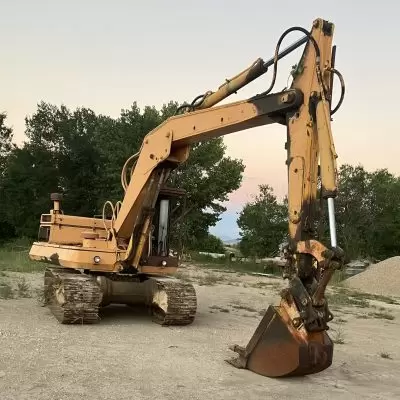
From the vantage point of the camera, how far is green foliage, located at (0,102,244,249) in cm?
3391

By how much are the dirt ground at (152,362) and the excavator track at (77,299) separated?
0.16 m

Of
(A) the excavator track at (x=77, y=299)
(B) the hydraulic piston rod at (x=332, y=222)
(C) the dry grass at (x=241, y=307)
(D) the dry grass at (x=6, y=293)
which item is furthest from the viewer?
(C) the dry grass at (x=241, y=307)

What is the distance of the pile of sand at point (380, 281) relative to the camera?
22.2m

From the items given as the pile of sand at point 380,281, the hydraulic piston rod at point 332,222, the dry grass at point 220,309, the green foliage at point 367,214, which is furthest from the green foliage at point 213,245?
the hydraulic piston rod at point 332,222

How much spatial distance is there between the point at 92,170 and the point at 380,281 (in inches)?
893

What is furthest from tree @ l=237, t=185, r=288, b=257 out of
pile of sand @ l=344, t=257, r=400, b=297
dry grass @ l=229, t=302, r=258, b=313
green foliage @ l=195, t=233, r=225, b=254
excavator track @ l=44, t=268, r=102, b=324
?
excavator track @ l=44, t=268, r=102, b=324

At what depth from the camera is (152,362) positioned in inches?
260

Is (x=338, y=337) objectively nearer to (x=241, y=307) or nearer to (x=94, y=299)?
(x=241, y=307)

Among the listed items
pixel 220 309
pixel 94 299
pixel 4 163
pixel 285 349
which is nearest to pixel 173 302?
pixel 94 299

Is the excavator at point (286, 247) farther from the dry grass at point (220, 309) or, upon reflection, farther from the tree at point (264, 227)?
the tree at point (264, 227)

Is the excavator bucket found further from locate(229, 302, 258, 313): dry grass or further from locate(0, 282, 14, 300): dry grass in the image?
locate(0, 282, 14, 300): dry grass

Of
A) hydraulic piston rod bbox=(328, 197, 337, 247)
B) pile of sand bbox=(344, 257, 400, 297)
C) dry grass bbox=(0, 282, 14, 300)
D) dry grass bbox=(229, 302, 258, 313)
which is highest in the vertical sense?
hydraulic piston rod bbox=(328, 197, 337, 247)

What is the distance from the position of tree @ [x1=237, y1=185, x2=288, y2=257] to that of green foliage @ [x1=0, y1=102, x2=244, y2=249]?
474cm

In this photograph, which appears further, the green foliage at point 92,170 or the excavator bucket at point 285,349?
the green foliage at point 92,170
